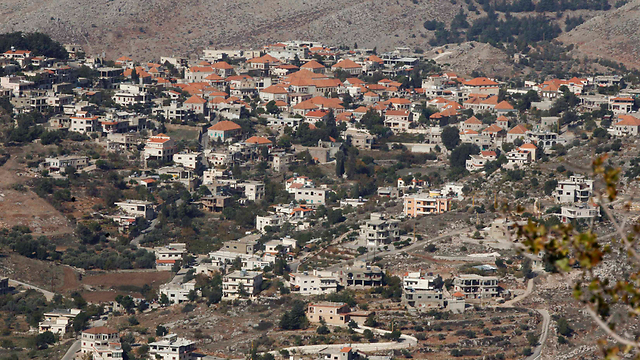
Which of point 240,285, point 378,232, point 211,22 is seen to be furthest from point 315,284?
point 211,22

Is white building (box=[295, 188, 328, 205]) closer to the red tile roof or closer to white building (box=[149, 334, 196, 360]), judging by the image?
the red tile roof

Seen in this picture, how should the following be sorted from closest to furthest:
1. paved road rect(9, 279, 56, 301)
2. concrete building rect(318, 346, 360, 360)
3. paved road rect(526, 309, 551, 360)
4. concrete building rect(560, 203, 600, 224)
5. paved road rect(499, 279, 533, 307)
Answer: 1. concrete building rect(318, 346, 360, 360)
2. paved road rect(526, 309, 551, 360)
3. paved road rect(499, 279, 533, 307)
4. paved road rect(9, 279, 56, 301)
5. concrete building rect(560, 203, 600, 224)

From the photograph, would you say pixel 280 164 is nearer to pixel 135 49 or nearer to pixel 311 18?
pixel 135 49

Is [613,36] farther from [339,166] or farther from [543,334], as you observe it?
[543,334]

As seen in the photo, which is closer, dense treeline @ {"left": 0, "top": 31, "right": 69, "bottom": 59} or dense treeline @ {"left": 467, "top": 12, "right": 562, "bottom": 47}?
dense treeline @ {"left": 0, "top": 31, "right": 69, "bottom": 59}

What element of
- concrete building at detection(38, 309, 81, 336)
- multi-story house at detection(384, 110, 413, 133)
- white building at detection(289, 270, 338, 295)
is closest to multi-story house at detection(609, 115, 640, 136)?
multi-story house at detection(384, 110, 413, 133)

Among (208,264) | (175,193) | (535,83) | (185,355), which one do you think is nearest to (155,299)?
(208,264)

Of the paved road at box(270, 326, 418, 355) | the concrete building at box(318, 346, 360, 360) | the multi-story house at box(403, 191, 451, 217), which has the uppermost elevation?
the multi-story house at box(403, 191, 451, 217)
